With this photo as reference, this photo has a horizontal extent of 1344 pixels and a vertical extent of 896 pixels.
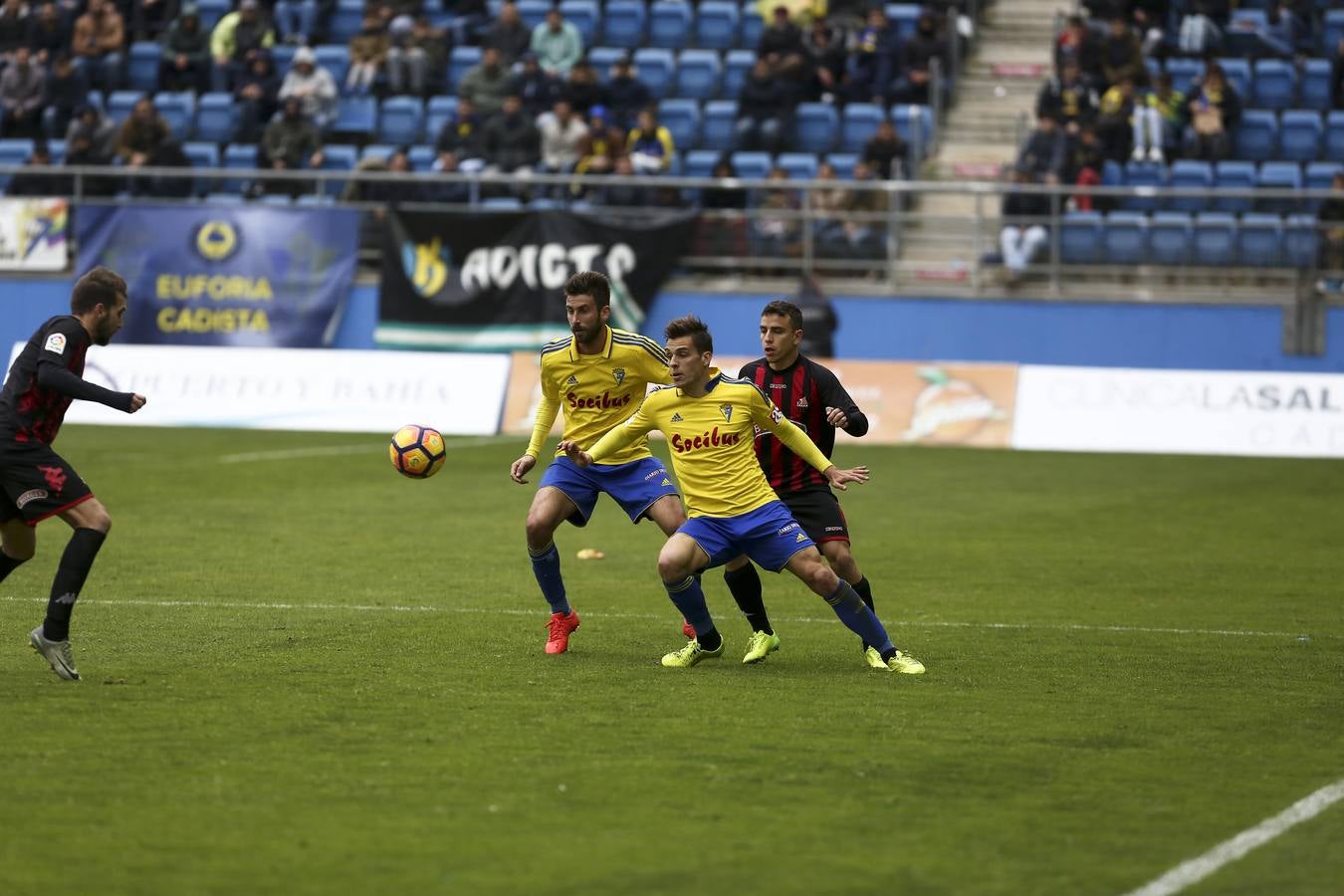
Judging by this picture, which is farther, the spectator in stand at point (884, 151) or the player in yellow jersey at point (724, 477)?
the spectator in stand at point (884, 151)

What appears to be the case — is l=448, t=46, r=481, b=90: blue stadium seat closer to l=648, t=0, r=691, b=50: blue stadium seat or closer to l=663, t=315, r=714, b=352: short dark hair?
l=648, t=0, r=691, b=50: blue stadium seat

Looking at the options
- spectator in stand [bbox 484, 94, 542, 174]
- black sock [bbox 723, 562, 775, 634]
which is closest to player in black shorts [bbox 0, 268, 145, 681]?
black sock [bbox 723, 562, 775, 634]

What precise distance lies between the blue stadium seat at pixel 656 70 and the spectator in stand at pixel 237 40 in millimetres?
5685

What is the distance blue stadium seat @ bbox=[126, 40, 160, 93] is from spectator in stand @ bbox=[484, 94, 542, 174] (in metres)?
6.59

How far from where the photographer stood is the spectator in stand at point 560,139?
87.4 feet

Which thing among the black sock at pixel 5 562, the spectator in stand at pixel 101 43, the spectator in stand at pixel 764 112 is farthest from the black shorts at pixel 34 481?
the spectator in stand at pixel 101 43

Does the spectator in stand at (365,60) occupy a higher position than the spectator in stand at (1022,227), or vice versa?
the spectator in stand at (365,60)

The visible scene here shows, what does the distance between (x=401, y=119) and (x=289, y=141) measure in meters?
1.73

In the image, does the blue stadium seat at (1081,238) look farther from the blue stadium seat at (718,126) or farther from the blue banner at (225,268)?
the blue banner at (225,268)

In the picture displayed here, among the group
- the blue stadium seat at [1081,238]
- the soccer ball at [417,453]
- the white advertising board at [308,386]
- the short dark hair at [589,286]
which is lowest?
the white advertising board at [308,386]

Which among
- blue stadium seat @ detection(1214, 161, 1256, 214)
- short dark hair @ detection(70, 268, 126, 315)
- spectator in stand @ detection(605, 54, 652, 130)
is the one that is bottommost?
blue stadium seat @ detection(1214, 161, 1256, 214)

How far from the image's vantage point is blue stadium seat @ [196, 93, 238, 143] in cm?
2912

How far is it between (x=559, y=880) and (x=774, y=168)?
2090 cm

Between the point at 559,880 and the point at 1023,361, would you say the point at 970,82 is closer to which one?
the point at 1023,361
